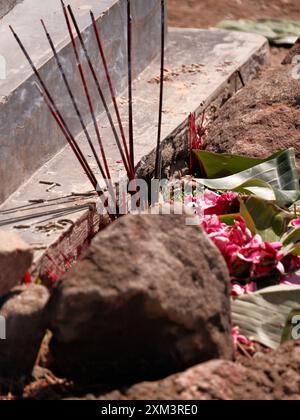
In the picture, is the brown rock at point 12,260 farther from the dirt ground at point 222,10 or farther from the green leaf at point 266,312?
the dirt ground at point 222,10

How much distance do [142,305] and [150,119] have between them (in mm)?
2068

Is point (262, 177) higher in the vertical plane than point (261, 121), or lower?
lower

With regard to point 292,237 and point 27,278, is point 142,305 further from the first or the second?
point 292,237

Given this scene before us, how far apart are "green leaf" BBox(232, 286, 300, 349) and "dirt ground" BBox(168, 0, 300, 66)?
12.6ft

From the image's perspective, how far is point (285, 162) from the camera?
478 cm

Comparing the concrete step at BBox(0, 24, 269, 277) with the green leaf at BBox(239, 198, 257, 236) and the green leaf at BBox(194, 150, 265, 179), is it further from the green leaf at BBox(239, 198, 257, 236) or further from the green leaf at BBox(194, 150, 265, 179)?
the green leaf at BBox(239, 198, 257, 236)

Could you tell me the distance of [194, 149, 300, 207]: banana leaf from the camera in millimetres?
4590

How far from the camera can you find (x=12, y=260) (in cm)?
366

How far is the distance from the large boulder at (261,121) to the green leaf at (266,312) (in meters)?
1.10

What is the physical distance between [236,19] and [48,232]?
158 inches

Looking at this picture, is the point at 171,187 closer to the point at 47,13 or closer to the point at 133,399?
the point at 47,13

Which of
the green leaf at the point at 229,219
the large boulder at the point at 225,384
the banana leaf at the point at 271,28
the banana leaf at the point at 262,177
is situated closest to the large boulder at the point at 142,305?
the large boulder at the point at 225,384

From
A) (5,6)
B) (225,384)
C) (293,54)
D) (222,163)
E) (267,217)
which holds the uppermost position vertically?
(293,54)

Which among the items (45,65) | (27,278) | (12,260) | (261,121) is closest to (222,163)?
(261,121)
